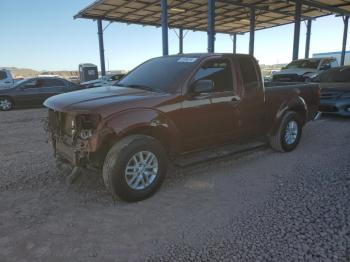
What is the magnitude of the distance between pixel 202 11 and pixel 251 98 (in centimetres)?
1784

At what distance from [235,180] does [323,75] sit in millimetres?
7856

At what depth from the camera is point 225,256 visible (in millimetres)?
2678

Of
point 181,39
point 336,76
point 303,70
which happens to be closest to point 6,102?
point 336,76

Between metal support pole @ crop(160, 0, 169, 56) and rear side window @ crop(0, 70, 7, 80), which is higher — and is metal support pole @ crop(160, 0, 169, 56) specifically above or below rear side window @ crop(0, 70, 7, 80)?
above

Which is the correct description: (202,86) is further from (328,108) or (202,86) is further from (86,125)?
(328,108)

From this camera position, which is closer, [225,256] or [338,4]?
[225,256]

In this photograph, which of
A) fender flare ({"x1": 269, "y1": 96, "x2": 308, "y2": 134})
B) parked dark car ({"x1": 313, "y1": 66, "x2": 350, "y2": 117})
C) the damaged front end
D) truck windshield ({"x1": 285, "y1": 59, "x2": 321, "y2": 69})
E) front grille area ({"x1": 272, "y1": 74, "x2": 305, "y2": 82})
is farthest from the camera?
truck windshield ({"x1": 285, "y1": 59, "x2": 321, "y2": 69})

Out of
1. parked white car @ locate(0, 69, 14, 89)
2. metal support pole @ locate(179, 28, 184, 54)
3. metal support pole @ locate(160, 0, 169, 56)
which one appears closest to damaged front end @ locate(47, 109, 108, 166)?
parked white car @ locate(0, 69, 14, 89)

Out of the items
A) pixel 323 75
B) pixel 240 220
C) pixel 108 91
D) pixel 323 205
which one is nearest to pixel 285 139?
pixel 323 205

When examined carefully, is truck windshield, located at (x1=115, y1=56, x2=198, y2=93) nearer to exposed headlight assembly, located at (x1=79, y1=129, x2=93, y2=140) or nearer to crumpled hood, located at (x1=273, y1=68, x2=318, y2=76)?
exposed headlight assembly, located at (x1=79, y1=129, x2=93, y2=140)

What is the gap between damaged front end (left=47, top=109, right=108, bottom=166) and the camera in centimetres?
343

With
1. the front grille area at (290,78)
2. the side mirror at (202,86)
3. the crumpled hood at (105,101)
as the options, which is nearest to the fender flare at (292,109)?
the side mirror at (202,86)

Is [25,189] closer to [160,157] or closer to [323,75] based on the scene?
[160,157]

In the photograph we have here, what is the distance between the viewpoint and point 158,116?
12.6ft
